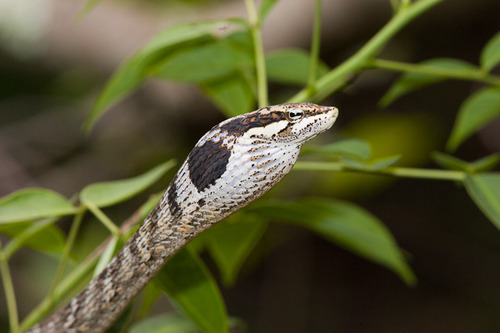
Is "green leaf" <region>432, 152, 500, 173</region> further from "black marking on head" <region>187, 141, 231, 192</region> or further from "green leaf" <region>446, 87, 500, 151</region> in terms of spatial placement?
"black marking on head" <region>187, 141, 231, 192</region>

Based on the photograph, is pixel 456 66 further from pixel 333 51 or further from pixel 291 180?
pixel 291 180

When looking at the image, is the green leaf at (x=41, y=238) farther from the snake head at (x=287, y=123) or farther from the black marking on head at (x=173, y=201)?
the snake head at (x=287, y=123)

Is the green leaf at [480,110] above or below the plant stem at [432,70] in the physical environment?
below

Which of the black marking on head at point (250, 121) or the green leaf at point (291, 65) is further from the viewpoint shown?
the green leaf at point (291, 65)

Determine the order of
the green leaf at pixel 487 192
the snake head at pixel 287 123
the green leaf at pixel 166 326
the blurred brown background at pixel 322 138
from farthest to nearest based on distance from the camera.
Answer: the blurred brown background at pixel 322 138 → the green leaf at pixel 166 326 → the green leaf at pixel 487 192 → the snake head at pixel 287 123

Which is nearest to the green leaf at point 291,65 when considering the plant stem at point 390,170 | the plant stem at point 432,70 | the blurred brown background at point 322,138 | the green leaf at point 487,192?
the plant stem at point 432,70

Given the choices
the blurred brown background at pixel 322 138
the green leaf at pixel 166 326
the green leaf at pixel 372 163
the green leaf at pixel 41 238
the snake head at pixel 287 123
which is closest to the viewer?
the snake head at pixel 287 123

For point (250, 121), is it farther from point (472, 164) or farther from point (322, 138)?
point (322, 138)
